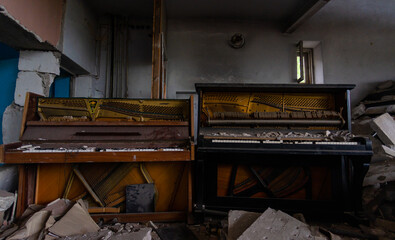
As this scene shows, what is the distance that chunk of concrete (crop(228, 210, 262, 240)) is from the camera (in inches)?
60.8

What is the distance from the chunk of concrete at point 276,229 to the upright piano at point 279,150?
1.68ft

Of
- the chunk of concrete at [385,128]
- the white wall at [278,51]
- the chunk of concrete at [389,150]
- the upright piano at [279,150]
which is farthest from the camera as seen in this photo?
the white wall at [278,51]

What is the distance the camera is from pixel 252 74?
470 cm

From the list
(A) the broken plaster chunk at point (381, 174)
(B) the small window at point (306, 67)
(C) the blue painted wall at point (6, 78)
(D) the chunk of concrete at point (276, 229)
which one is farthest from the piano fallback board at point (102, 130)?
(B) the small window at point (306, 67)

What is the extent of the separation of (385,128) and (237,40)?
3257 millimetres

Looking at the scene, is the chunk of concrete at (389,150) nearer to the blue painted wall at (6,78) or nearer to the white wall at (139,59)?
the white wall at (139,59)

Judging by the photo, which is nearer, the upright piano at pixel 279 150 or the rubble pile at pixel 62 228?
the rubble pile at pixel 62 228

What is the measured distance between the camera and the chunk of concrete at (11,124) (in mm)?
2775

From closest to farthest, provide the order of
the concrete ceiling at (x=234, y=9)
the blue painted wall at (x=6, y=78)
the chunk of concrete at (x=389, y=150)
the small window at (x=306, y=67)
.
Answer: the chunk of concrete at (x=389, y=150) → the blue painted wall at (x=6, y=78) → the concrete ceiling at (x=234, y=9) → the small window at (x=306, y=67)

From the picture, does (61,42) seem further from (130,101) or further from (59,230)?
(59,230)

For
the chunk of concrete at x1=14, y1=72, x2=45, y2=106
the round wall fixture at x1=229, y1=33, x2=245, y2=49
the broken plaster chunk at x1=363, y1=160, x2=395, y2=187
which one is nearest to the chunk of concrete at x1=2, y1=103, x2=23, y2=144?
the chunk of concrete at x1=14, y1=72, x2=45, y2=106

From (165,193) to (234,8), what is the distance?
4.16 meters

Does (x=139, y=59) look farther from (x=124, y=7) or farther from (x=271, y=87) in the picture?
(x=271, y=87)

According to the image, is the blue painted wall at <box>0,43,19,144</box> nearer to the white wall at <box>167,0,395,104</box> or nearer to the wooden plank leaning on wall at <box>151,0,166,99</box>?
the wooden plank leaning on wall at <box>151,0,166,99</box>
